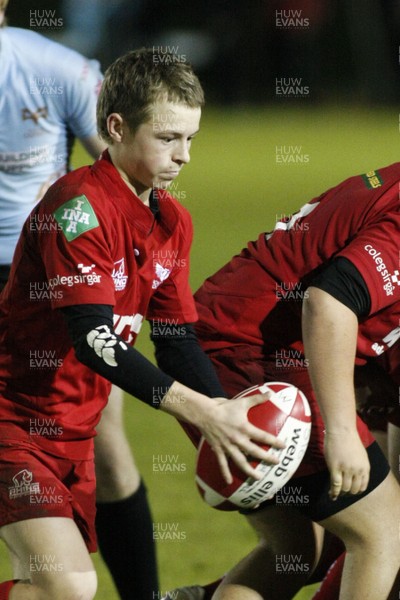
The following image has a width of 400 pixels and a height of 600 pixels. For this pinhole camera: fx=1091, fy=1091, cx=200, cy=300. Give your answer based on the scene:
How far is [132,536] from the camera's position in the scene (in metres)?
3.90

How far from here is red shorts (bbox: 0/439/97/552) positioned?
3043mm

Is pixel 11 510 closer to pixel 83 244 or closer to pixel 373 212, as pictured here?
pixel 83 244

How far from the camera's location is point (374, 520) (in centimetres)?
315

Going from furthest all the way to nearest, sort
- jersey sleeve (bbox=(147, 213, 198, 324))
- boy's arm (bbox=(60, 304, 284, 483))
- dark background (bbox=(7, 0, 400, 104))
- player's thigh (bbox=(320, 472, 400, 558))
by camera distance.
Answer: dark background (bbox=(7, 0, 400, 104)) < jersey sleeve (bbox=(147, 213, 198, 324)) < player's thigh (bbox=(320, 472, 400, 558)) < boy's arm (bbox=(60, 304, 284, 483))

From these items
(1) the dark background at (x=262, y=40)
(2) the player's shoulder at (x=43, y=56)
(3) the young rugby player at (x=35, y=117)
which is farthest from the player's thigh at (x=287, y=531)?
(1) the dark background at (x=262, y=40)

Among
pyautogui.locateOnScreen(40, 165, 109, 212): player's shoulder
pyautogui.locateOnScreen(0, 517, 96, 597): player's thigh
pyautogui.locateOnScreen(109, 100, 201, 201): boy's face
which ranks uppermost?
pyautogui.locateOnScreen(109, 100, 201, 201): boy's face

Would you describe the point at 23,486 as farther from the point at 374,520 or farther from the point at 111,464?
the point at 374,520

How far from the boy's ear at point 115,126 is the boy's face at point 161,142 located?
10mm

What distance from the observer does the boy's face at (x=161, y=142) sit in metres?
3.13

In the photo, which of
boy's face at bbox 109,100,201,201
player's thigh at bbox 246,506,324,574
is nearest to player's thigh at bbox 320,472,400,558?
player's thigh at bbox 246,506,324,574

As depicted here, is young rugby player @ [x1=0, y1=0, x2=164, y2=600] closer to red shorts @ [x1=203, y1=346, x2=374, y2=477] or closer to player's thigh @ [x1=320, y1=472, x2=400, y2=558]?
red shorts @ [x1=203, y1=346, x2=374, y2=477]

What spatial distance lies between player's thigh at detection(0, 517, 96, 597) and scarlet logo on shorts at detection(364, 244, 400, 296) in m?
1.11

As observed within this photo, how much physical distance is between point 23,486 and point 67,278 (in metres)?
0.60

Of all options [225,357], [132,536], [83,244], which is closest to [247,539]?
[132,536]
